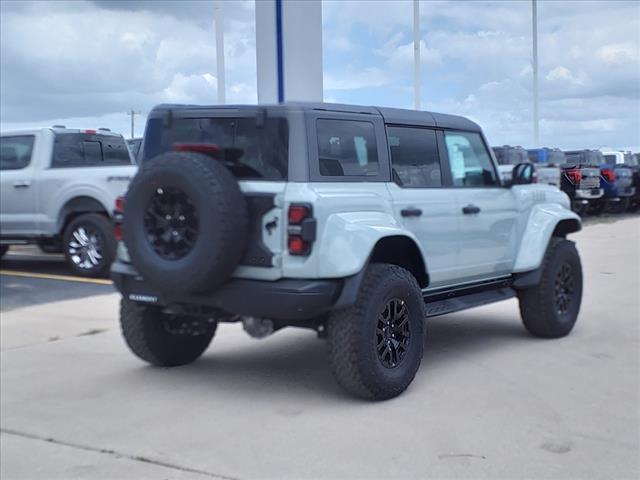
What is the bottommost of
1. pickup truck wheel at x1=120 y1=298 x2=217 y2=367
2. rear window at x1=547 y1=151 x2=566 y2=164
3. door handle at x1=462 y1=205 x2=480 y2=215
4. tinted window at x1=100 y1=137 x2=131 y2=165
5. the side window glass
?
pickup truck wheel at x1=120 y1=298 x2=217 y2=367

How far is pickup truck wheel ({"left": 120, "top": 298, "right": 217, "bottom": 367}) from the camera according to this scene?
213 inches

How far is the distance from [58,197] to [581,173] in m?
9.62

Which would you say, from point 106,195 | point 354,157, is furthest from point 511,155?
point 106,195

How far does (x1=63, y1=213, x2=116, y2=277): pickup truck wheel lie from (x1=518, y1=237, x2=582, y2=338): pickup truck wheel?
5.80 m

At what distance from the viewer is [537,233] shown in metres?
5.84

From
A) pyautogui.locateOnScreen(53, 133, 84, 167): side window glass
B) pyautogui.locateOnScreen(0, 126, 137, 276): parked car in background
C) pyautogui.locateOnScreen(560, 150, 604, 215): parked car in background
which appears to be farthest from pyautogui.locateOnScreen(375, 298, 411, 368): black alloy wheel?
pyautogui.locateOnScreen(53, 133, 84, 167): side window glass

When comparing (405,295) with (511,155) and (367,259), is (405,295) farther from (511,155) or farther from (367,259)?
(511,155)

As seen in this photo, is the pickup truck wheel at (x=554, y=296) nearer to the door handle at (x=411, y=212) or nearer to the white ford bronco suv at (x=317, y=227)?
the white ford bronco suv at (x=317, y=227)

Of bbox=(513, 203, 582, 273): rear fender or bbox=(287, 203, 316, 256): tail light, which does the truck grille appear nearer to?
bbox=(287, 203, 316, 256): tail light

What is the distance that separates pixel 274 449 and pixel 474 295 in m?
1.75

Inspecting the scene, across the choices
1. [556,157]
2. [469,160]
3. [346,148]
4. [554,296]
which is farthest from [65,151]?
[556,157]

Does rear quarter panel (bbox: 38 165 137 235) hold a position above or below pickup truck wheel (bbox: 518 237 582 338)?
above

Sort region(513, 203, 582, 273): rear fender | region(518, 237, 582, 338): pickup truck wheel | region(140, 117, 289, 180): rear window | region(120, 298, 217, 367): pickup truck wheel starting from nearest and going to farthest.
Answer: region(140, 117, 289, 180): rear window
region(120, 298, 217, 367): pickup truck wheel
region(513, 203, 582, 273): rear fender
region(518, 237, 582, 338): pickup truck wheel

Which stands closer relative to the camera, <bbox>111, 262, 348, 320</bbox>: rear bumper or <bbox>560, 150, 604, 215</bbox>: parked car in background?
<bbox>560, 150, 604, 215</bbox>: parked car in background
